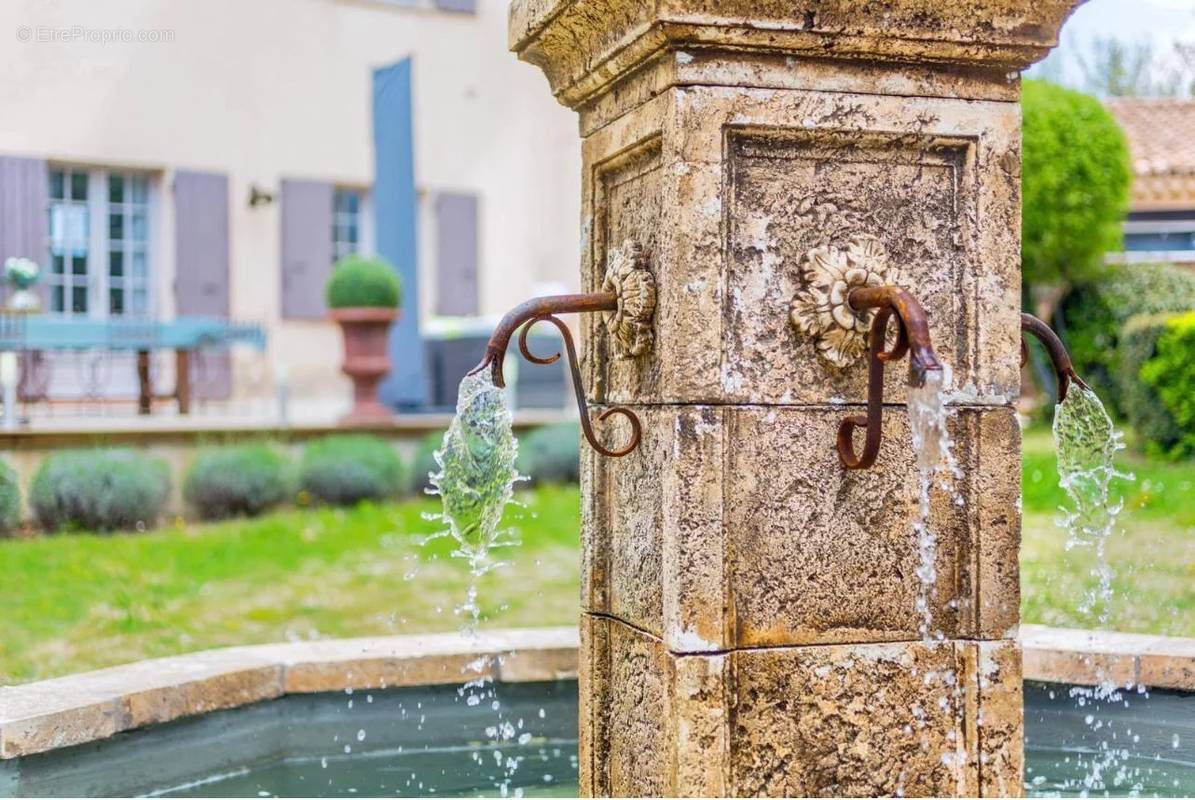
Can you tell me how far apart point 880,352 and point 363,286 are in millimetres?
8408

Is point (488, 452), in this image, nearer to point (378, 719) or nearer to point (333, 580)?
point (378, 719)

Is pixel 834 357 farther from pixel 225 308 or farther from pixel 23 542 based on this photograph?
pixel 225 308

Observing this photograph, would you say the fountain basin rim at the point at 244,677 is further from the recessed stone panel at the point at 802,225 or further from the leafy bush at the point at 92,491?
the leafy bush at the point at 92,491

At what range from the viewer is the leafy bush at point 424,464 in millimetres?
9383

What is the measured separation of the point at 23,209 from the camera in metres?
11.9

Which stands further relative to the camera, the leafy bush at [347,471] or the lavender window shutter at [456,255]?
the lavender window shutter at [456,255]

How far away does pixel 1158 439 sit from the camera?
9.54 m

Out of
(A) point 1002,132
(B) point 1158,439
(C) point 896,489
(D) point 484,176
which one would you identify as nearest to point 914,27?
(A) point 1002,132

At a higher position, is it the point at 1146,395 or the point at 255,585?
the point at 1146,395

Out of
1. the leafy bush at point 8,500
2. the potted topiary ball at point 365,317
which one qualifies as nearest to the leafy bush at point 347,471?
the potted topiary ball at point 365,317

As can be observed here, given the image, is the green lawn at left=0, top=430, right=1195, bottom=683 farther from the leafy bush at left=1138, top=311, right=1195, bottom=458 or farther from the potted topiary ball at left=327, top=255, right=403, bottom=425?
the potted topiary ball at left=327, top=255, right=403, bottom=425

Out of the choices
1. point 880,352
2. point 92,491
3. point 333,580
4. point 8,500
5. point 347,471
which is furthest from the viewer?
point 347,471

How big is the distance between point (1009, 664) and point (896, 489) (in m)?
0.36

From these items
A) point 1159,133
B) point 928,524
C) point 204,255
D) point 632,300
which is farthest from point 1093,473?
point 1159,133
